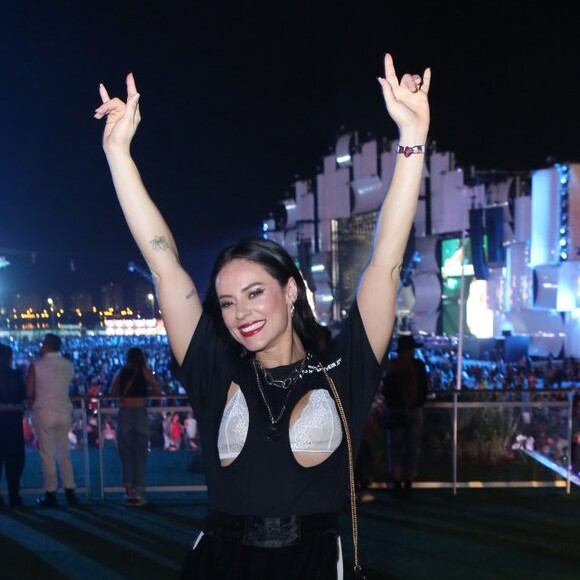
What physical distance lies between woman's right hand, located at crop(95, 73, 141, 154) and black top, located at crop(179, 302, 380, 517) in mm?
510

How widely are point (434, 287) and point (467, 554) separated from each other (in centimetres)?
2603

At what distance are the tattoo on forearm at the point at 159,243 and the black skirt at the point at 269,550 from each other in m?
0.69

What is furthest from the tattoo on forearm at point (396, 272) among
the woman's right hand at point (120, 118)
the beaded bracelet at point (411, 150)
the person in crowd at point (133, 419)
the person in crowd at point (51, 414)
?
the person in crowd at point (51, 414)

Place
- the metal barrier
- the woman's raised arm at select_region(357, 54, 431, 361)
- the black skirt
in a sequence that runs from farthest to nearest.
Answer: the metal barrier
the woman's raised arm at select_region(357, 54, 431, 361)
the black skirt

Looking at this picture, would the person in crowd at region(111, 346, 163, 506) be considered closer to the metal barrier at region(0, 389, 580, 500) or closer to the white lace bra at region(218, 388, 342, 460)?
the metal barrier at region(0, 389, 580, 500)

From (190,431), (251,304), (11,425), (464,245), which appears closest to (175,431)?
(190,431)

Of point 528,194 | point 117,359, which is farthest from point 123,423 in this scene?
point 528,194

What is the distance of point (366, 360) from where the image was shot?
74.0 inches

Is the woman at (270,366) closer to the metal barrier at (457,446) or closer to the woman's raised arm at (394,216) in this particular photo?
the woman's raised arm at (394,216)

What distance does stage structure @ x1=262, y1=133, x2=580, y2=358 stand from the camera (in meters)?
21.5

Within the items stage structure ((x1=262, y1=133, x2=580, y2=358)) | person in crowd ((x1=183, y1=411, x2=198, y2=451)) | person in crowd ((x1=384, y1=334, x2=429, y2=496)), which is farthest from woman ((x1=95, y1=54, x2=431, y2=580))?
stage structure ((x1=262, y1=133, x2=580, y2=358))

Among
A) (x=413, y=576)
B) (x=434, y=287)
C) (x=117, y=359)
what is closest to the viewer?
(x=413, y=576)

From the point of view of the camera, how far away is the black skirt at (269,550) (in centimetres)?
167

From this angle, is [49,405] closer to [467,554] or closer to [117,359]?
[467,554]
